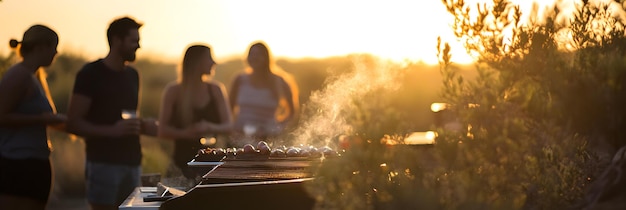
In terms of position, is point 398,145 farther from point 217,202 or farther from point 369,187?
point 217,202

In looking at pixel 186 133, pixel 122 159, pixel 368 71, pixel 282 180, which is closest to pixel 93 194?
pixel 122 159

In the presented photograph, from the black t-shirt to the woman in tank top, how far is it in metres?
0.67

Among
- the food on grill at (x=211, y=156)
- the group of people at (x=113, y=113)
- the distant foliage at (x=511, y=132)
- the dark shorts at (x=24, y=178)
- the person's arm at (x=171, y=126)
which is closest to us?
the distant foliage at (x=511, y=132)

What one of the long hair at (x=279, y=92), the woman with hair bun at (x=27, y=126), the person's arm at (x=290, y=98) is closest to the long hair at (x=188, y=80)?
the long hair at (x=279, y=92)

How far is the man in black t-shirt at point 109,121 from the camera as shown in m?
8.79

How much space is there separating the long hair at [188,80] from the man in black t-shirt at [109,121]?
758mm

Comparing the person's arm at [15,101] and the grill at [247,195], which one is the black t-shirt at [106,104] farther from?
the grill at [247,195]

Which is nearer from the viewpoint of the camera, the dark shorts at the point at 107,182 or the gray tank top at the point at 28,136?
the gray tank top at the point at 28,136

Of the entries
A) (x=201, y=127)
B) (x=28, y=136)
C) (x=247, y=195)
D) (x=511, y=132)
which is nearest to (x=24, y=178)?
(x=28, y=136)

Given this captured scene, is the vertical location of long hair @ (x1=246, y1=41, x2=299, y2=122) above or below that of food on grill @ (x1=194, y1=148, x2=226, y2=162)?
above

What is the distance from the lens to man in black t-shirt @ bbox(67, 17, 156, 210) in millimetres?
8789

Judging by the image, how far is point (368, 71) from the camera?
6.91 meters

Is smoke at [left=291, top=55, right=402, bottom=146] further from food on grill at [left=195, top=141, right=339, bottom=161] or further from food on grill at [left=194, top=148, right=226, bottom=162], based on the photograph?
food on grill at [left=194, top=148, right=226, bottom=162]

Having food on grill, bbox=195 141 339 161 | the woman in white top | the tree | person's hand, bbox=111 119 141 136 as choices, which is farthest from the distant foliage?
the woman in white top
